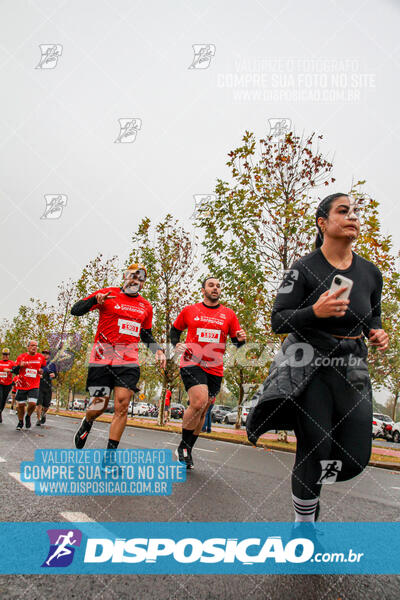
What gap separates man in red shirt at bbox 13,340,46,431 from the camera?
10.9m

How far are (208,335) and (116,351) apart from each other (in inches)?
51.0

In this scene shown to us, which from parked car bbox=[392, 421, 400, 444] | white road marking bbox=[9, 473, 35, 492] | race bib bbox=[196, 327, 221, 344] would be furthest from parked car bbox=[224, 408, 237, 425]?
white road marking bbox=[9, 473, 35, 492]

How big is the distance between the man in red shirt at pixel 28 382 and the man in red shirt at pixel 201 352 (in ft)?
20.3

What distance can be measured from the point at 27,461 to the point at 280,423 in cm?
389

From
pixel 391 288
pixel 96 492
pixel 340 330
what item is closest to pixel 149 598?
pixel 340 330

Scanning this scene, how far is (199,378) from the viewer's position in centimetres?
545

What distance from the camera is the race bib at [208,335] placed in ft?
19.0

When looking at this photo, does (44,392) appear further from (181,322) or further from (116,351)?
(116,351)

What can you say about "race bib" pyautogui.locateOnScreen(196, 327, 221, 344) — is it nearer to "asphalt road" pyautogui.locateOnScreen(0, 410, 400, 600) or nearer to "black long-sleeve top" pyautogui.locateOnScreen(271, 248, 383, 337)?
Answer: "asphalt road" pyautogui.locateOnScreen(0, 410, 400, 600)

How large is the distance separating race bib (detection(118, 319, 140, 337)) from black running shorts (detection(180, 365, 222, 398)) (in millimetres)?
773

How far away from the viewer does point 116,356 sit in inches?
197

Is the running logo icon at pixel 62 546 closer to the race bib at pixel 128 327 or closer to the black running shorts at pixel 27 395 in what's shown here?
the race bib at pixel 128 327

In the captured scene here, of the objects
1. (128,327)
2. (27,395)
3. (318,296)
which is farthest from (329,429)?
(27,395)

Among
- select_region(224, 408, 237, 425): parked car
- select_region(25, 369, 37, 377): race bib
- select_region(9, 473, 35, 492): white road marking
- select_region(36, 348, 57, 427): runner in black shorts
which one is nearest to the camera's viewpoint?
select_region(9, 473, 35, 492): white road marking
